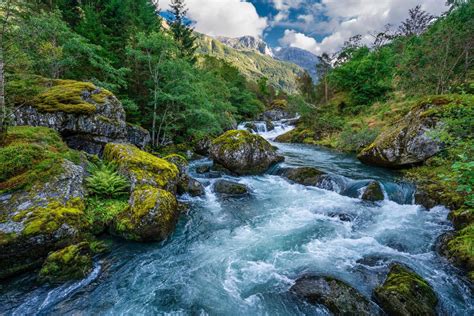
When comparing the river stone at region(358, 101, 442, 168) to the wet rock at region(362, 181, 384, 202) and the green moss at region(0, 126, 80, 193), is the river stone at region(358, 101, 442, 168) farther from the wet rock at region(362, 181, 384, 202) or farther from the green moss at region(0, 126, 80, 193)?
the green moss at region(0, 126, 80, 193)

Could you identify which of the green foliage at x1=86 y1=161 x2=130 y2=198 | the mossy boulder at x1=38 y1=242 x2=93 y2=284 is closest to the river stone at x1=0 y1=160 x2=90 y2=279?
the mossy boulder at x1=38 y1=242 x2=93 y2=284

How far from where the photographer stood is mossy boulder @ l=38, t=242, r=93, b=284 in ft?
18.8

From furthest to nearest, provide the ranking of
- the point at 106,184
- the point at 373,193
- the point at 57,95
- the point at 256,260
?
the point at 57,95
the point at 373,193
the point at 106,184
the point at 256,260

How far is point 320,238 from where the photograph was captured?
336 inches

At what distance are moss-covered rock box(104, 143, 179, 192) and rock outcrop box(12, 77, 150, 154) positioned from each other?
212cm

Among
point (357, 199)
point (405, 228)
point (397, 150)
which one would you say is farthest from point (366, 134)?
point (405, 228)

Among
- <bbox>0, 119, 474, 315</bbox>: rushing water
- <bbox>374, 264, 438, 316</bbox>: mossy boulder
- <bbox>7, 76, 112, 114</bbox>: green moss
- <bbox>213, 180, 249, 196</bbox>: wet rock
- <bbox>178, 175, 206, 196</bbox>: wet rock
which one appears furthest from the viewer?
<bbox>213, 180, 249, 196</bbox>: wet rock

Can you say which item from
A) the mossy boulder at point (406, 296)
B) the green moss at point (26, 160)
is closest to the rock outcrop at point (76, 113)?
the green moss at point (26, 160)

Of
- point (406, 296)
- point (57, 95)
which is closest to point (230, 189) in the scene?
point (406, 296)

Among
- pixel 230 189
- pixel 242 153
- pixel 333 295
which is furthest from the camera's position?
pixel 242 153

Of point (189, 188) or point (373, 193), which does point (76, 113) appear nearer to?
point (189, 188)

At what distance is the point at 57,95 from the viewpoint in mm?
12164

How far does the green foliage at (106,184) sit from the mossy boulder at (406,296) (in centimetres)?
876

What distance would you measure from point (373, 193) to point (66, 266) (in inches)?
502
